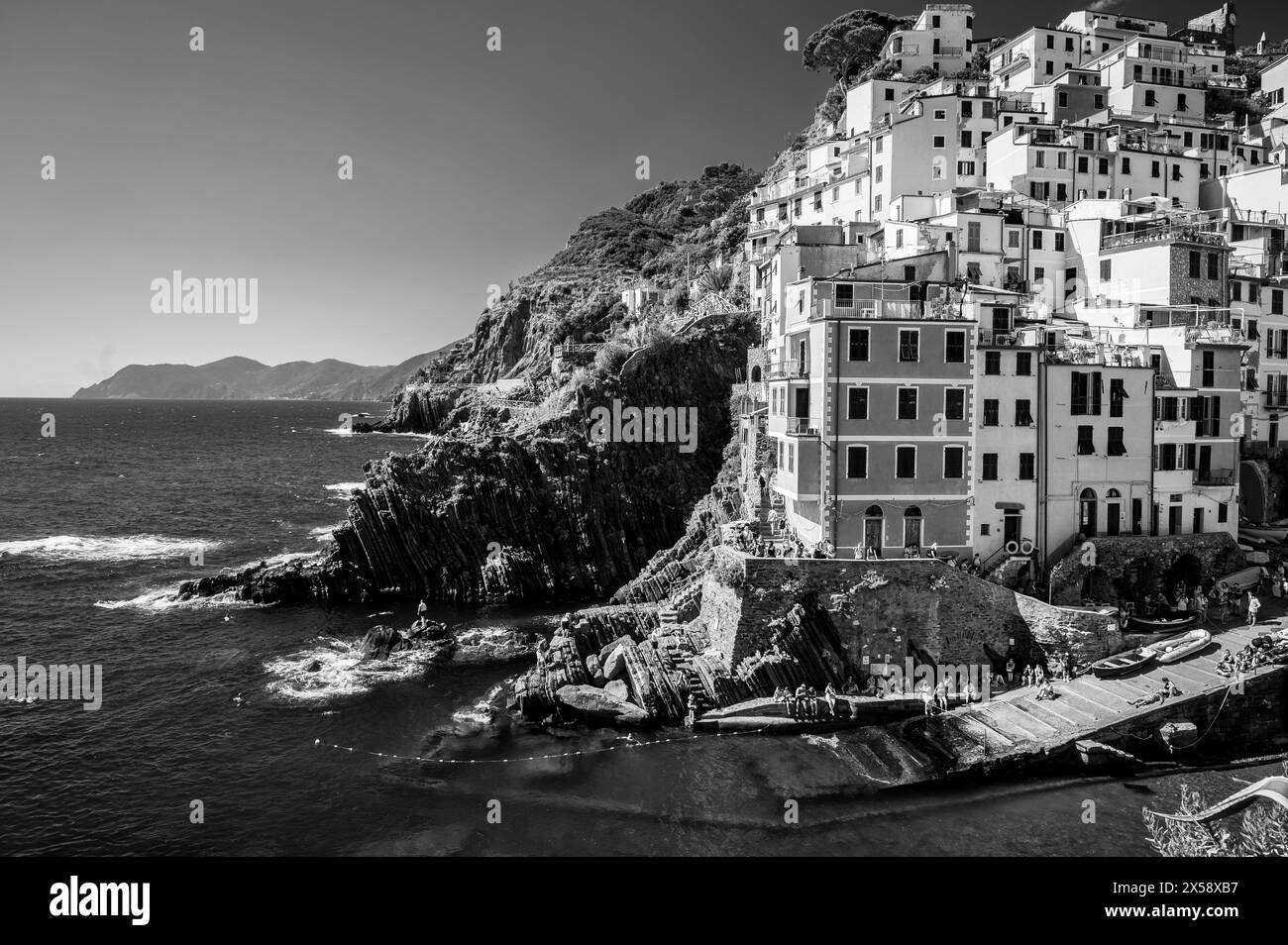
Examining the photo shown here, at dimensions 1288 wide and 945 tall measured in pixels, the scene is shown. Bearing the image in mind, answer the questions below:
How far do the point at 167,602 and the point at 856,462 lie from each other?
43867mm

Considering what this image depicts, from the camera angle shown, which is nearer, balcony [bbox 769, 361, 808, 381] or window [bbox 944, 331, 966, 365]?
window [bbox 944, 331, 966, 365]

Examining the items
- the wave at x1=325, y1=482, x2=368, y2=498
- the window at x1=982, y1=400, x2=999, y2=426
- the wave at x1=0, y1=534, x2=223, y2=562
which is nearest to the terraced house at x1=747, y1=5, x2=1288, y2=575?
the window at x1=982, y1=400, x2=999, y2=426

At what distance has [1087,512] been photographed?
40.3 meters

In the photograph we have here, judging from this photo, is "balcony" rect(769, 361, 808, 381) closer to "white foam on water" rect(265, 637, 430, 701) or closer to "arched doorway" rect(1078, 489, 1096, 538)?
"arched doorway" rect(1078, 489, 1096, 538)

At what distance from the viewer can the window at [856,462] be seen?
38281 mm

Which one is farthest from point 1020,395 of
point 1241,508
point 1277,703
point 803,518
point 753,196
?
point 753,196

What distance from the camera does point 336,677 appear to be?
4050 cm

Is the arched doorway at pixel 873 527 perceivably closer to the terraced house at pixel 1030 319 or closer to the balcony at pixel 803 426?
the terraced house at pixel 1030 319

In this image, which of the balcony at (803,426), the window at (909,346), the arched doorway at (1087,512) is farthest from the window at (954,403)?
the arched doorway at (1087,512)

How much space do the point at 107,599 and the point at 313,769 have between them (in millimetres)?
31286

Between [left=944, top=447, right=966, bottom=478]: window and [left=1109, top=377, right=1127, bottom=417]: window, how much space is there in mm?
8213

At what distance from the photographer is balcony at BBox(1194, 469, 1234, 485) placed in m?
41.2

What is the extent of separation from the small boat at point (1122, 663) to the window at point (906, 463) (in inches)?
439

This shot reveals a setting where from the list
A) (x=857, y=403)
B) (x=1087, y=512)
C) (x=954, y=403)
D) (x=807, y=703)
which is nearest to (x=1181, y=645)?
(x=1087, y=512)
